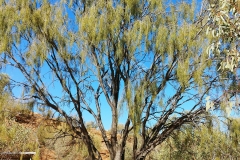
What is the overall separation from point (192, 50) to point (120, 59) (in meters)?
1.37

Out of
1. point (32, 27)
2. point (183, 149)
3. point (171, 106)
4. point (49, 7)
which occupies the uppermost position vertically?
point (49, 7)

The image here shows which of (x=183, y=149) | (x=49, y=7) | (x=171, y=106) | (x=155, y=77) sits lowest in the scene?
(x=183, y=149)

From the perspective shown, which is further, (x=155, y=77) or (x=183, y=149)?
(x=183, y=149)

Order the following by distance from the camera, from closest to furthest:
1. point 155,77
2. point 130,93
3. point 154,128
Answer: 1. point 130,93
2. point 155,77
3. point 154,128

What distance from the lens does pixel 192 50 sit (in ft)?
19.7

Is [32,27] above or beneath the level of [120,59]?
above

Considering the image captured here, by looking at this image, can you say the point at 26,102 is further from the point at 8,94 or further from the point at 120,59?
the point at 120,59

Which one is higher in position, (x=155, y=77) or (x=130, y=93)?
(x=155, y=77)

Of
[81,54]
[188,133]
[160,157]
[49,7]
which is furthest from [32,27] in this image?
[160,157]

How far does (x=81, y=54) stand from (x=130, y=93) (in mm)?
1268

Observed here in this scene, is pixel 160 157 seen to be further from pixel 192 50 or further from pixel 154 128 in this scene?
pixel 192 50

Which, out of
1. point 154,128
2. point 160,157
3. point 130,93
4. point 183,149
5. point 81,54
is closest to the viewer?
point 130,93

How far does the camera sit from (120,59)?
6.23 m

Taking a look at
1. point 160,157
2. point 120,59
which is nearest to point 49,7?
point 120,59
